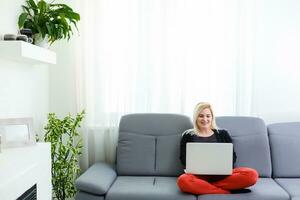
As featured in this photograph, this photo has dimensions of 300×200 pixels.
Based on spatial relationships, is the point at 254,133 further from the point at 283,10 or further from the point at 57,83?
the point at 57,83

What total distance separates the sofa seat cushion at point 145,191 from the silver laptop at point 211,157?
0.25m

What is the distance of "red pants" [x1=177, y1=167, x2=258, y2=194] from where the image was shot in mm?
2814

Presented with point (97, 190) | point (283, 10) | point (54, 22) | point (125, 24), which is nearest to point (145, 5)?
point (125, 24)

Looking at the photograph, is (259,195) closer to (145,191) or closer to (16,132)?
(145,191)

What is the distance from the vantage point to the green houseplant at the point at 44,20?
282cm

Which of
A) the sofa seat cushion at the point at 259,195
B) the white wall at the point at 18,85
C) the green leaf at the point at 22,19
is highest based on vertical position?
the green leaf at the point at 22,19

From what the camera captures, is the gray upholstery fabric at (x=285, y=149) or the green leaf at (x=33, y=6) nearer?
the green leaf at (x=33, y=6)

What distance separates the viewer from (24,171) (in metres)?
2.01

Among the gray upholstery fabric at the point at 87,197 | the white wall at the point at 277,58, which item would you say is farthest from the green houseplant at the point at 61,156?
the white wall at the point at 277,58

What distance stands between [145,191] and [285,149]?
1.41m

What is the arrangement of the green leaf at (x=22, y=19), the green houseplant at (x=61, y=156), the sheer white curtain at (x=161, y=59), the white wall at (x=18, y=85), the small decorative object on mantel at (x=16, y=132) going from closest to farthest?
1. the small decorative object on mantel at (x=16, y=132)
2. the white wall at (x=18, y=85)
3. the green leaf at (x=22, y=19)
4. the green houseplant at (x=61, y=156)
5. the sheer white curtain at (x=161, y=59)

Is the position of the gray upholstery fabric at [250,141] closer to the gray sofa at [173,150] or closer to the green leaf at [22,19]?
the gray sofa at [173,150]

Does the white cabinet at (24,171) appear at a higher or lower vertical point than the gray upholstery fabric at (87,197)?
higher

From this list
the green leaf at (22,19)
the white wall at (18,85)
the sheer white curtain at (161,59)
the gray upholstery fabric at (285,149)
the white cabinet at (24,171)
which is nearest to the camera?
the white cabinet at (24,171)
